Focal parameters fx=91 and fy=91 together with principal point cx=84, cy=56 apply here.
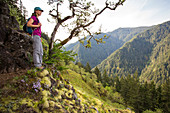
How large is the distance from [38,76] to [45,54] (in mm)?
2640

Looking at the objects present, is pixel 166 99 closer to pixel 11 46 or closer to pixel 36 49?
pixel 36 49

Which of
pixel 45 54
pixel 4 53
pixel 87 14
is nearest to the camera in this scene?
pixel 4 53

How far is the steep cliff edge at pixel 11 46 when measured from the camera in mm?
4673

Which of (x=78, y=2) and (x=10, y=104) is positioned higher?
(x=78, y=2)

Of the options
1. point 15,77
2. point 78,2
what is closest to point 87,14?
point 78,2

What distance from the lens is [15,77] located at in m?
4.20

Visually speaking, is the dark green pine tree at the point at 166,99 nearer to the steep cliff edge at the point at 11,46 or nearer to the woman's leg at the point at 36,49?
the woman's leg at the point at 36,49

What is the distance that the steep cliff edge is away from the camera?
467 cm

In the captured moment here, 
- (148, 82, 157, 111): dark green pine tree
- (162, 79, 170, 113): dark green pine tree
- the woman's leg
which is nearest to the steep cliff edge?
the woman's leg

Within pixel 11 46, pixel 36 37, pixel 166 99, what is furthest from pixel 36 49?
pixel 166 99

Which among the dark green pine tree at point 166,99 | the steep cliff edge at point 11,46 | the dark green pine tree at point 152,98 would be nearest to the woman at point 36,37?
the steep cliff edge at point 11,46

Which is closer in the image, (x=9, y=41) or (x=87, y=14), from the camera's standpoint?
(x=9, y=41)

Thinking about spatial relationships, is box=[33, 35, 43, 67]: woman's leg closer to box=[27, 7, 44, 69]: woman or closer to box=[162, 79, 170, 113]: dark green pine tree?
box=[27, 7, 44, 69]: woman

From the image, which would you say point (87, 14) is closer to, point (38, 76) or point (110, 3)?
point (110, 3)
